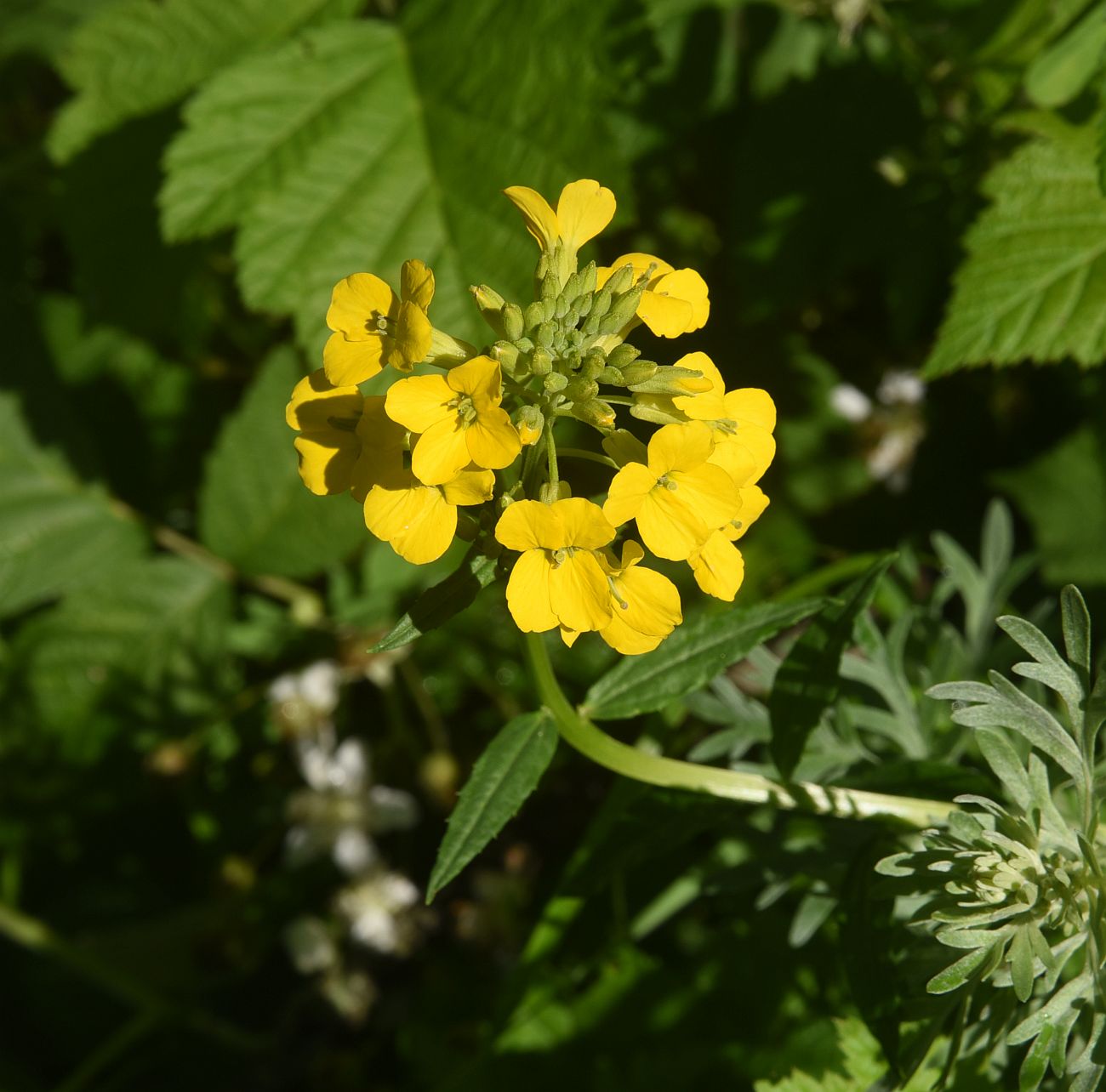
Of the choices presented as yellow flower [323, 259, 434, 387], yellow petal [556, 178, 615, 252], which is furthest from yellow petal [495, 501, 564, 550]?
yellow petal [556, 178, 615, 252]

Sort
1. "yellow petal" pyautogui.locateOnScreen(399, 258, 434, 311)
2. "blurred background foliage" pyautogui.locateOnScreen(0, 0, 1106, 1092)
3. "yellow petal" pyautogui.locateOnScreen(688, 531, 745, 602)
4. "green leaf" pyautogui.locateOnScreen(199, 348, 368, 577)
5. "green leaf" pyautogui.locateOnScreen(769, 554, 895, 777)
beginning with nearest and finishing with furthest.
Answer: "yellow petal" pyautogui.locateOnScreen(399, 258, 434, 311), "yellow petal" pyautogui.locateOnScreen(688, 531, 745, 602), "green leaf" pyautogui.locateOnScreen(769, 554, 895, 777), "blurred background foliage" pyautogui.locateOnScreen(0, 0, 1106, 1092), "green leaf" pyautogui.locateOnScreen(199, 348, 368, 577)

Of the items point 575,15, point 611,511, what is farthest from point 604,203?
point 575,15

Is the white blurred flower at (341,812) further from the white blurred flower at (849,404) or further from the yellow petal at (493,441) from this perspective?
the yellow petal at (493,441)

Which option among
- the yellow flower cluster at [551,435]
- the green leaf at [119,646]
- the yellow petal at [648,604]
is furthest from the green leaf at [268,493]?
the yellow petal at [648,604]

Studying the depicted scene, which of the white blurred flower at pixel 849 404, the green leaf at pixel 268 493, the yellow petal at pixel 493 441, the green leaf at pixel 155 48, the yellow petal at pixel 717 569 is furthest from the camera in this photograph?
the white blurred flower at pixel 849 404

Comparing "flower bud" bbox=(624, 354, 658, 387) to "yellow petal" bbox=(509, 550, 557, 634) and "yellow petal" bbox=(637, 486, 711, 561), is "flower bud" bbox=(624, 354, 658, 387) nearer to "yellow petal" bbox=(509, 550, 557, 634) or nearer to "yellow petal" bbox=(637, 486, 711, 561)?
"yellow petal" bbox=(637, 486, 711, 561)

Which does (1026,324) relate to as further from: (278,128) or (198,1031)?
(198,1031)
